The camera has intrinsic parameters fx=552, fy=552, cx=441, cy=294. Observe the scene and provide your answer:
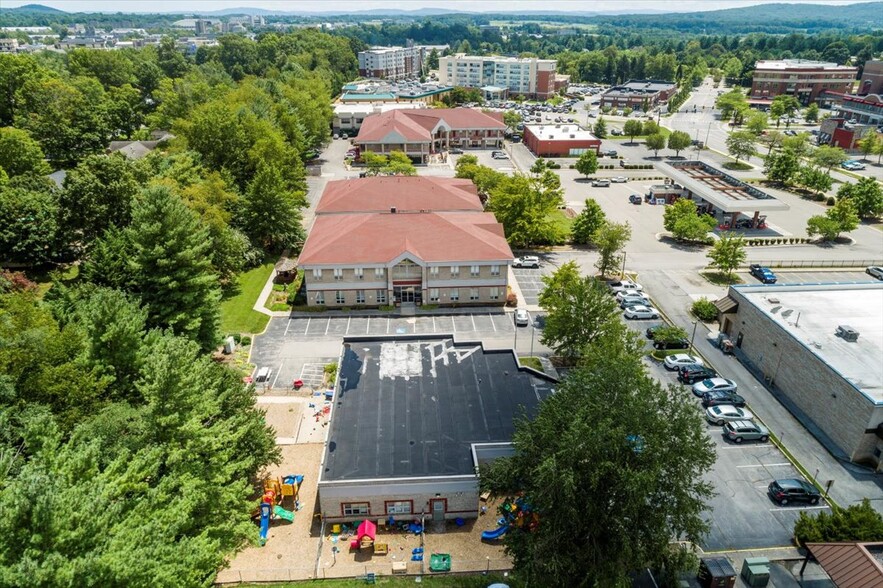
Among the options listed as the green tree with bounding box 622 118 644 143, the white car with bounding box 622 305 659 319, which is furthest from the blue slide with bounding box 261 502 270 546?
the green tree with bounding box 622 118 644 143

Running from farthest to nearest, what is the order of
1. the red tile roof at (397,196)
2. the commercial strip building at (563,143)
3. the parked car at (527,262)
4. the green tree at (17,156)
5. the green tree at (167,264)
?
the commercial strip building at (563,143) < the green tree at (17,156) < the red tile roof at (397,196) < the parked car at (527,262) < the green tree at (167,264)

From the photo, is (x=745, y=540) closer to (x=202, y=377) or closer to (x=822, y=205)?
(x=202, y=377)

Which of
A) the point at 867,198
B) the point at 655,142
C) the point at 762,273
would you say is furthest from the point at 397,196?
the point at 655,142

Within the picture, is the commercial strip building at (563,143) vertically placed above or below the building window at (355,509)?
above

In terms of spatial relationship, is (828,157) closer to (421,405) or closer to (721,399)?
(721,399)

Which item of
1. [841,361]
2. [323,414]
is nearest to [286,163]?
[323,414]

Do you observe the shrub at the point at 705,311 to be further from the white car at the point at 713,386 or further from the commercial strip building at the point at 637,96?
the commercial strip building at the point at 637,96

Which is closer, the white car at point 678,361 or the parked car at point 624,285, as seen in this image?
the white car at point 678,361

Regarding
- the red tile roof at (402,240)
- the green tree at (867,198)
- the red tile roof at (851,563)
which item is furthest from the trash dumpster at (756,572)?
the green tree at (867,198)
